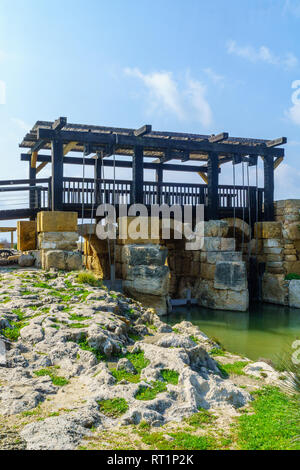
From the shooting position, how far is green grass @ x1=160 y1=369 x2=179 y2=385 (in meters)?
4.75

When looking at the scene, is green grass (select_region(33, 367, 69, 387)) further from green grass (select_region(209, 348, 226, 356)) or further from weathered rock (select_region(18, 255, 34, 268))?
weathered rock (select_region(18, 255, 34, 268))

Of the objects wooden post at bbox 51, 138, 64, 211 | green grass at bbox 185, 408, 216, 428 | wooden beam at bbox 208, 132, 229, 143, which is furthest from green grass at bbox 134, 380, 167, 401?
wooden beam at bbox 208, 132, 229, 143

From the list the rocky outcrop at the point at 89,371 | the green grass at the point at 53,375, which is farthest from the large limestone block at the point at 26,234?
the green grass at the point at 53,375

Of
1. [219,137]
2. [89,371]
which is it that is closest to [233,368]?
[89,371]

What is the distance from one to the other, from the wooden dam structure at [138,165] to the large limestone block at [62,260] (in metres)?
1.94

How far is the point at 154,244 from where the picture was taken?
1198 centimetres

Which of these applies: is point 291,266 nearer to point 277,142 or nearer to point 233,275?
point 233,275


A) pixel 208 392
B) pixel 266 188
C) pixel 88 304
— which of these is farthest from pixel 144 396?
pixel 266 188

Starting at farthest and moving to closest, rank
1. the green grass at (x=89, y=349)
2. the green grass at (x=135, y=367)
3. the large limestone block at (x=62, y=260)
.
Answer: the large limestone block at (x=62, y=260) < the green grass at (x=89, y=349) < the green grass at (x=135, y=367)

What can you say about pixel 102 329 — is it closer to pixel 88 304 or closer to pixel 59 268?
pixel 88 304

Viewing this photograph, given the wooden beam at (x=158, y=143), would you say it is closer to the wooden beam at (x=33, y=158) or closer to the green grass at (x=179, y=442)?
the wooden beam at (x=33, y=158)

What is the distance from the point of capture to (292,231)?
554 inches

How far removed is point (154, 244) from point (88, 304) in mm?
4908

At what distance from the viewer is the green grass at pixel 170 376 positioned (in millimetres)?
4750
